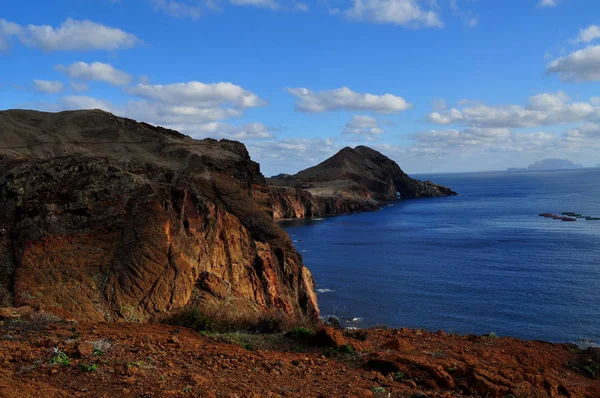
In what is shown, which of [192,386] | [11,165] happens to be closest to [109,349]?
[192,386]

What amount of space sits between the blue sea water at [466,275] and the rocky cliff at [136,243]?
13.2 meters

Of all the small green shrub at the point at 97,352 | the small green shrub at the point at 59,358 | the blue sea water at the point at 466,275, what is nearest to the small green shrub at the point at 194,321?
the small green shrub at the point at 97,352

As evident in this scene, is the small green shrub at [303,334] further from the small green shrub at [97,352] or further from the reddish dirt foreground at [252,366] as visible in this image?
the small green shrub at [97,352]

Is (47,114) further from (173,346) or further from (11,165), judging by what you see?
(173,346)

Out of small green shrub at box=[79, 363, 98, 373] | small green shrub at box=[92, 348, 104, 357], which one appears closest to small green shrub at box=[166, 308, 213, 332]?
small green shrub at box=[92, 348, 104, 357]

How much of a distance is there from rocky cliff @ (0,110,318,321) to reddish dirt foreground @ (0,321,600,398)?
762cm

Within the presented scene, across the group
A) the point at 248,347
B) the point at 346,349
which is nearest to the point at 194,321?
the point at 248,347

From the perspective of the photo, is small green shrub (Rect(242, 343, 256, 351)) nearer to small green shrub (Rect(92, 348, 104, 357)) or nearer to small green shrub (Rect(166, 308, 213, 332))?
small green shrub (Rect(166, 308, 213, 332))

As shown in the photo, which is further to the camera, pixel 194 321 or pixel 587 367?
pixel 194 321

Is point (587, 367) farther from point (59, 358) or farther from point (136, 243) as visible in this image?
point (136, 243)

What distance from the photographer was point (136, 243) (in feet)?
84.1

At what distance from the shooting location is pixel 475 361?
1645 cm

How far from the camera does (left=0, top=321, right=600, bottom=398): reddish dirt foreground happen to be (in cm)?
980

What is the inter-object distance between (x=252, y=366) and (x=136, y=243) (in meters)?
15.5
